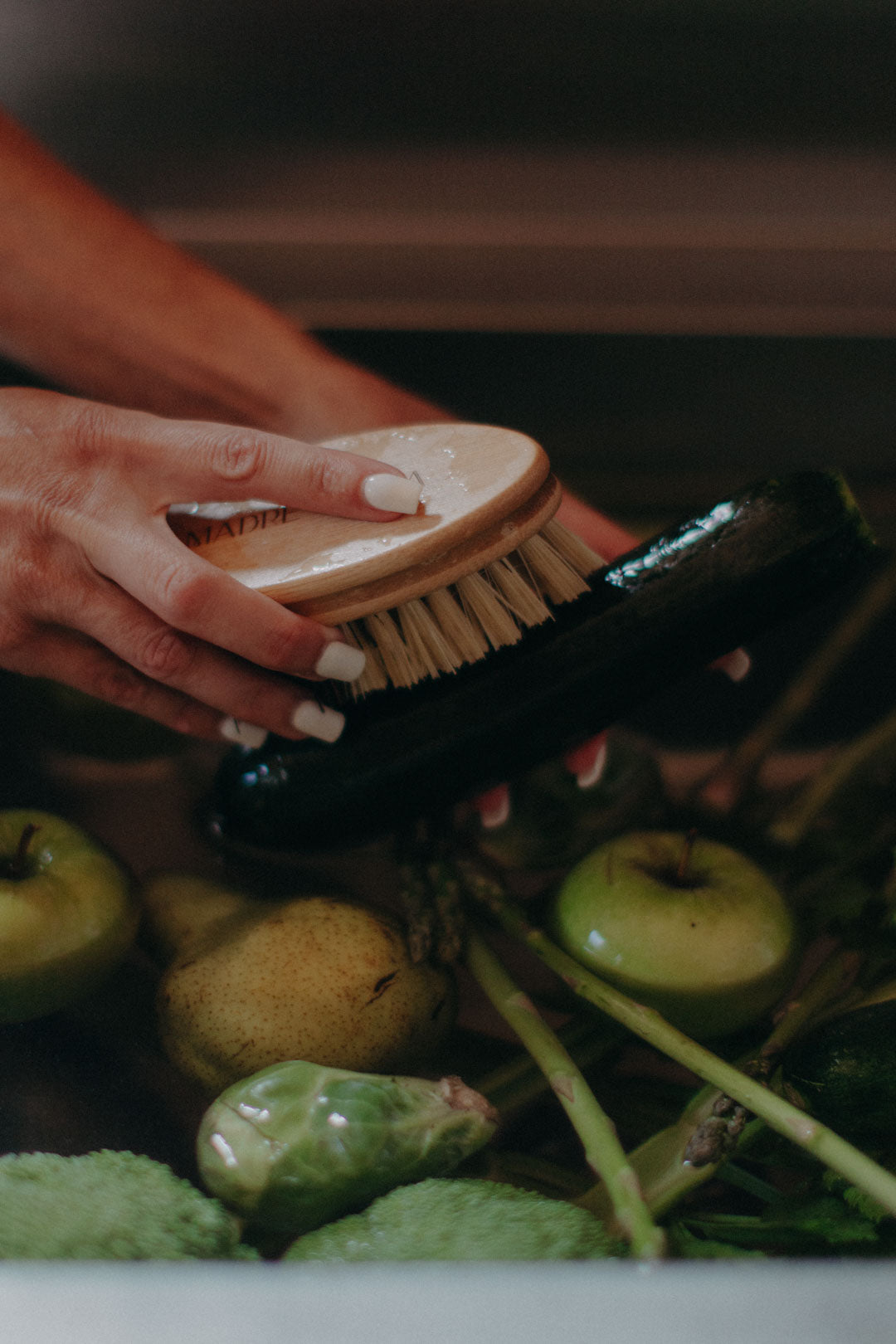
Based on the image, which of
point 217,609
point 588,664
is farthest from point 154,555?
point 588,664

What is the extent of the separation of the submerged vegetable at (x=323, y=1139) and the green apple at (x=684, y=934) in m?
0.12

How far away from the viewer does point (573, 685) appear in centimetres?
55

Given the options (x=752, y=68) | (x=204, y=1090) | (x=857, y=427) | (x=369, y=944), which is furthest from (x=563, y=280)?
(x=204, y=1090)

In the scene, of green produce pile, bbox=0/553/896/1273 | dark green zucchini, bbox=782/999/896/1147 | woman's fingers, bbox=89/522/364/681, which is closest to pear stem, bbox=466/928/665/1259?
green produce pile, bbox=0/553/896/1273

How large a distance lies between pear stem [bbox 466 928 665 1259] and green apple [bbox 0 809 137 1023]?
0.22 m

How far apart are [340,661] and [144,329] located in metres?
0.37

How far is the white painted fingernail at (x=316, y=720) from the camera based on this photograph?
1.82ft

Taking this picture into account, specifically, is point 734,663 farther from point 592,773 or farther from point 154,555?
point 154,555

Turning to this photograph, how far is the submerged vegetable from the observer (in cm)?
41

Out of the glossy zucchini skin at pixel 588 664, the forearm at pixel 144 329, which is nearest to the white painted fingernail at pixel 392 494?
the glossy zucchini skin at pixel 588 664

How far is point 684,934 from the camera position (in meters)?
0.52

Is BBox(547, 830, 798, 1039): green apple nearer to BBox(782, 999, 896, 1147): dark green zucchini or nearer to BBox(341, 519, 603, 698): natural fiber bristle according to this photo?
BBox(782, 999, 896, 1147): dark green zucchini

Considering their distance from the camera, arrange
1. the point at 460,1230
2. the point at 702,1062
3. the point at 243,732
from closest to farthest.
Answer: the point at 460,1230 < the point at 702,1062 < the point at 243,732

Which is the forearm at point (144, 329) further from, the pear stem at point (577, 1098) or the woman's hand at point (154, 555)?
the pear stem at point (577, 1098)
